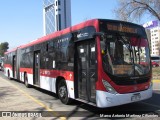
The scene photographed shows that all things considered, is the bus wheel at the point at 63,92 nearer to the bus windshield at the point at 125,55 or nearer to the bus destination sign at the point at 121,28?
the bus windshield at the point at 125,55

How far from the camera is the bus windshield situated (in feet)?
28.0

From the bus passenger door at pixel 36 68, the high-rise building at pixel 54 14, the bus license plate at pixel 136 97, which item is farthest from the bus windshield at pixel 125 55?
the high-rise building at pixel 54 14

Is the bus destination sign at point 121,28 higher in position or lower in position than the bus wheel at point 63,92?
higher

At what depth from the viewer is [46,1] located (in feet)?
218

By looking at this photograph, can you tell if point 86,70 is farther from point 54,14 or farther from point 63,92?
point 54,14

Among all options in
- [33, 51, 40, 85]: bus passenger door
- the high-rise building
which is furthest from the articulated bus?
the high-rise building

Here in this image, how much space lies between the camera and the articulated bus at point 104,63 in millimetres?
8438

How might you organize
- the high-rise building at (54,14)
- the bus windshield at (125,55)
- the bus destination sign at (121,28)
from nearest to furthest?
the bus windshield at (125,55) → the bus destination sign at (121,28) → the high-rise building at (54,14)

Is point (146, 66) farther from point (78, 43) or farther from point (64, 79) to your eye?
point (64, 79)

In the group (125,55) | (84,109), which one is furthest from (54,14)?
(125,55)

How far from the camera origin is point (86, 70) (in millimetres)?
9422

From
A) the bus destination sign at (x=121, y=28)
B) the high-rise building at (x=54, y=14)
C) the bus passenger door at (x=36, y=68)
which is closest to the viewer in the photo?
the bus destination sign at (x=121, y=28)

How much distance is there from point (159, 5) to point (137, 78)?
1979 centimetres

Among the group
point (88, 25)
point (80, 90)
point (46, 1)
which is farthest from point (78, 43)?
point (46, 1)
